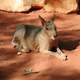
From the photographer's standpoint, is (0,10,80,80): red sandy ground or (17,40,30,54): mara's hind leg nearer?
(0,10,80,80): red sandy ground

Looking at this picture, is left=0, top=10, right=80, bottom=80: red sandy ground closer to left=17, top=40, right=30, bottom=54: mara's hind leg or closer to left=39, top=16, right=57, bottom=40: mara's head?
left=17, top=40, right=30, bottom=54: mara's hind leg

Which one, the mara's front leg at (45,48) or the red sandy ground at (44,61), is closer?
the red sandy ground at (44,61)

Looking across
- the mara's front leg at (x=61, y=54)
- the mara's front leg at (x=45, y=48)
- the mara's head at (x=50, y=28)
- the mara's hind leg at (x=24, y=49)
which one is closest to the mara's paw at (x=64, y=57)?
the mara's front leg at (x=61, y=54)

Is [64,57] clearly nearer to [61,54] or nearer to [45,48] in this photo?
[61,54]

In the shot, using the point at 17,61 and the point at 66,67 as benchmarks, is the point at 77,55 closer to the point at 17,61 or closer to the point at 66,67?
the point at 66,67

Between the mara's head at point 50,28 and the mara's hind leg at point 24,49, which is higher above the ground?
the mara's head at point 50,28

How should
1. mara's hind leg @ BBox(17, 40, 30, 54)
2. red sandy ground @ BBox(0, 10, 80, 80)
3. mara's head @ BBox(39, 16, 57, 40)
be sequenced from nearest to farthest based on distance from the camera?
Result: red sandy ground @ BBox(0, 10, 80, 80)
mara's head @ BBox(39, 16, 57, 40)
mara's hind leg @ BBox(17, 40, 30, 54)

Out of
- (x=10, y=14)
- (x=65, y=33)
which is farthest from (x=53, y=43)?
(x=10, y=14)

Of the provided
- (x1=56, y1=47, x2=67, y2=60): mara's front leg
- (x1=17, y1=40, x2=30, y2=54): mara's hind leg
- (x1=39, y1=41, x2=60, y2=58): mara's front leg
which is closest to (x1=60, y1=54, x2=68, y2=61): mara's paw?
(x1=56, y1=47, x2=67, y2=60): mara's front leg

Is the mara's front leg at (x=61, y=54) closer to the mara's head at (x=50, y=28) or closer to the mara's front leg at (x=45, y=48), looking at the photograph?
the mara's front leg at (x=45, y=48)

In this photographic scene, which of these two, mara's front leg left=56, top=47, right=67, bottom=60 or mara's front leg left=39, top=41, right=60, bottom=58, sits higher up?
mara's front leg left=39, top=41, right=60, bottom=58

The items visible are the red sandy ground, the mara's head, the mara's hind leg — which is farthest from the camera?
the mara's hind leg

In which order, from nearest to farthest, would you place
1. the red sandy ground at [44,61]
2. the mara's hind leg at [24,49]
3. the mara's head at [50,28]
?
the red sandy ground at [44,61], the mara's head at [50,28], the mara's hind leg at [24,49]

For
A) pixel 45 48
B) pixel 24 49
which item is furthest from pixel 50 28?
pixel 24 49
